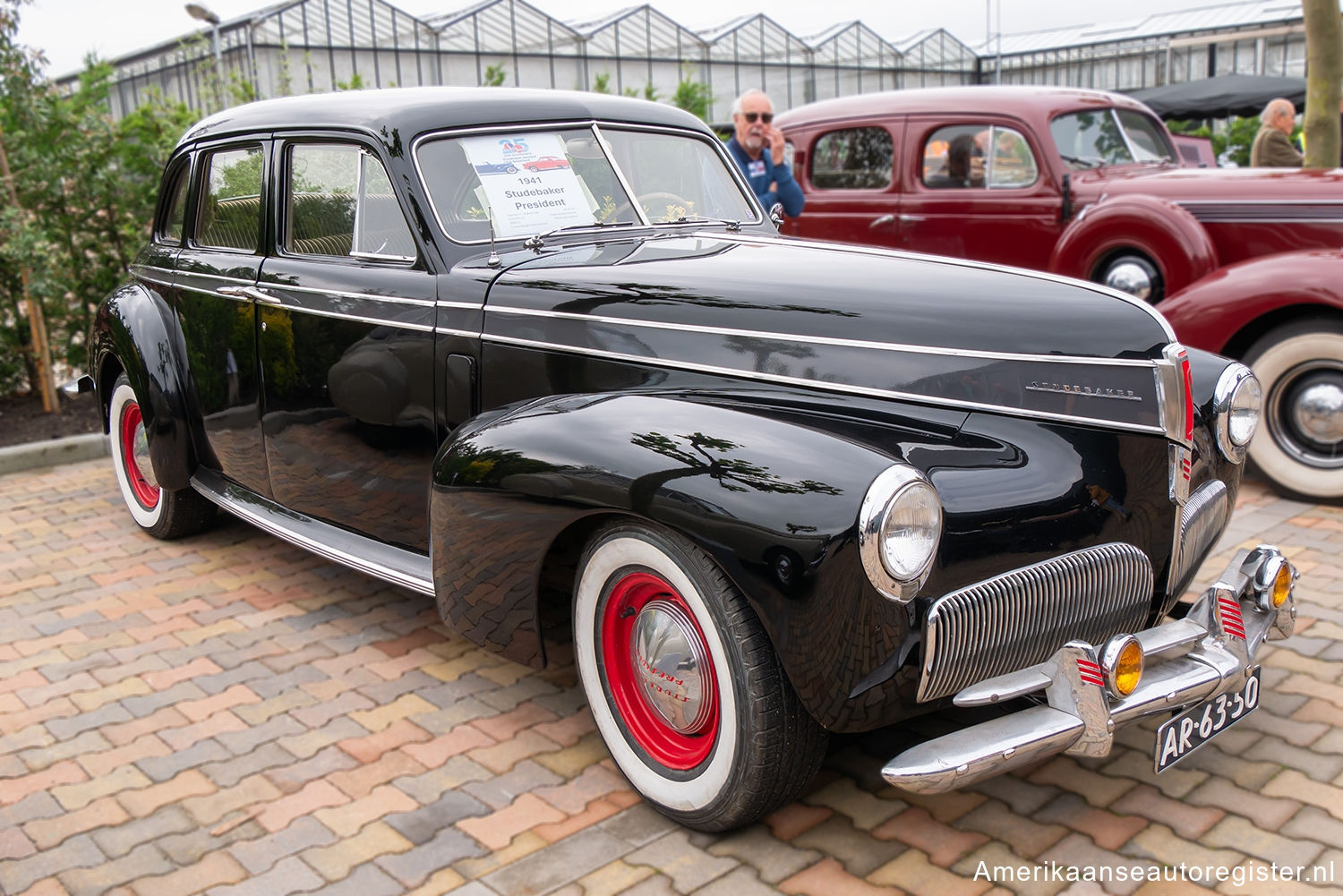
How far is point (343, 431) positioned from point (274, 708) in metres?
0.92

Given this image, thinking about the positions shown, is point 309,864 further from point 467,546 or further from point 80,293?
point 80,293

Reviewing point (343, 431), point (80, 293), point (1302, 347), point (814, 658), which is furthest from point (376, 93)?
point (80, 293)

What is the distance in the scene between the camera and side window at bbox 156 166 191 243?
15.2 feet

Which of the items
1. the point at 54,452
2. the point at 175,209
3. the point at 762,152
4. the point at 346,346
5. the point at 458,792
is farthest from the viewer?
the point at 54,452

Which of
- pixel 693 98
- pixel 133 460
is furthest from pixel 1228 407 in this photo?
pixel 693 98

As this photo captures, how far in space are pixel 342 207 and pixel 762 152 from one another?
2757 mm

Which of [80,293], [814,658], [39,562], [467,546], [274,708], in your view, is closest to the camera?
[814,658]

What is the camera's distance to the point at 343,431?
11.9ft

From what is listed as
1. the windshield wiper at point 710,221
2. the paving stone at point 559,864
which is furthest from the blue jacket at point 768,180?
the paving stone at point 559,864

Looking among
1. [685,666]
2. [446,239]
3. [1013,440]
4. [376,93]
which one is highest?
[376,93]

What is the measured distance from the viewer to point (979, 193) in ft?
24.3

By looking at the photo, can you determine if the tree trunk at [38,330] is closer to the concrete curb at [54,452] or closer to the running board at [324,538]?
the concrete curb at [54,452]

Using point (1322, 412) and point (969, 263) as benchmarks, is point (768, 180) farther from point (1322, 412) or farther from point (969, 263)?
point (969, 263)

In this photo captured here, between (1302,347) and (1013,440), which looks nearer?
(1013,440)
